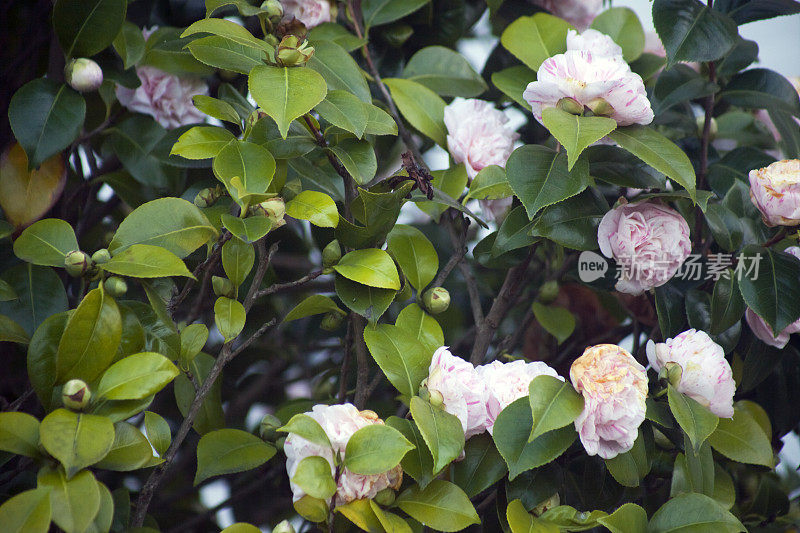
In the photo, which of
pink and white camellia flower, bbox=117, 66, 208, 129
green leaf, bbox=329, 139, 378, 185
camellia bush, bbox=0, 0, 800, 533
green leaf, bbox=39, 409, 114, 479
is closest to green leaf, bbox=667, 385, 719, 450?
camellia bush, bbox=0, 0, 800, 533

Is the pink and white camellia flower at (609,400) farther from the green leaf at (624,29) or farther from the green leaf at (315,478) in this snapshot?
the green leaf at (624,29)

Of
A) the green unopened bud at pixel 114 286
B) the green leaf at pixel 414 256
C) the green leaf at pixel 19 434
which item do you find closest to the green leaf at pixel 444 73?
the green leaf at pixel 414 256

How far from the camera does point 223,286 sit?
0.62 m

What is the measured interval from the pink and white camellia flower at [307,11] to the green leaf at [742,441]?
57 cm

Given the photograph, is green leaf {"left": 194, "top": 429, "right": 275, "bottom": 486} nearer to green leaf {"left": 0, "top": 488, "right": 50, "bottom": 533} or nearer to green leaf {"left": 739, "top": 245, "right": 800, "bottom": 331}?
green leaf {"left": 0, "top": 488, "right": 50, "bottom": 533}

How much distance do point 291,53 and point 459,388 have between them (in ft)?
0.99

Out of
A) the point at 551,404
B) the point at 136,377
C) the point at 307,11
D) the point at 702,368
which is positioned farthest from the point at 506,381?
the point at 307,11

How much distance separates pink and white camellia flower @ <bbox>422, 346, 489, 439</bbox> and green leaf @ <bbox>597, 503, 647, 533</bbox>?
12cm

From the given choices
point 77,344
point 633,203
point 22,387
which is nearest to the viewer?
point 77,344

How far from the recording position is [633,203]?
2.14ft

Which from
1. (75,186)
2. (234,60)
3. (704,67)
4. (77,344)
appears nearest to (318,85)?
(234,60)

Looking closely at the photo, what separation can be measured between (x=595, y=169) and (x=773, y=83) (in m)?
0.27

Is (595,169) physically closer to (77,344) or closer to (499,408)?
(499,408)

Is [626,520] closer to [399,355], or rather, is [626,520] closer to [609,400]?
[609,400]
